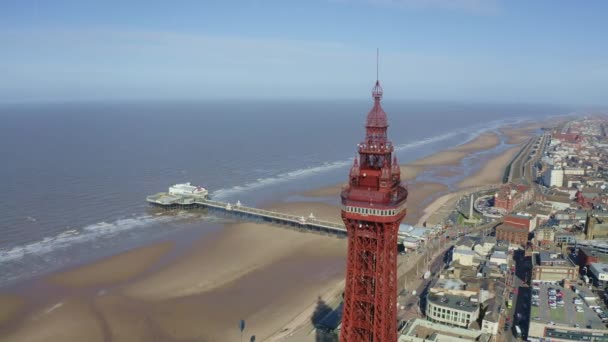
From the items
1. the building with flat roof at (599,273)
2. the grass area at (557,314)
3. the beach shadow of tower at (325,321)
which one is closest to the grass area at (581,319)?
the grass area at (557,314)

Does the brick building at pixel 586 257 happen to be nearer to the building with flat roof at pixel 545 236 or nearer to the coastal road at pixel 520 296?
the building with flat roof at pixel 545 236

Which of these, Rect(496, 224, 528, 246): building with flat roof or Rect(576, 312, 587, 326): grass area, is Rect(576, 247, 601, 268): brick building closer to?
Rect(496, 224, 528, 246): building with flat roof

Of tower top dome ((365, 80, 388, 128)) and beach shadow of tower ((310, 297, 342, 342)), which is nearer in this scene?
tower top dome ((365, 80, 388, 128))

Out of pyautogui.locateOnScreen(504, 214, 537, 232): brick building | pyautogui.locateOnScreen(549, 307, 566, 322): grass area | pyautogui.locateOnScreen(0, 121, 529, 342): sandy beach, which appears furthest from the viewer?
pyautogui.locateOnScreen(504, 214, 537, 232): brick building

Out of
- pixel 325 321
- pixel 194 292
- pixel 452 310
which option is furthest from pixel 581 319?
pixel 194 292

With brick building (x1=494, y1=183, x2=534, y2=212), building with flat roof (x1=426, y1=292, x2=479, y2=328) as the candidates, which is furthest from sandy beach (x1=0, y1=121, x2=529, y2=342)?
brick building (x1=494, y1=183, x2=534, y2=212)

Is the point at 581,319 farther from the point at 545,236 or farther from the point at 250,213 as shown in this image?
the point at 250,213
